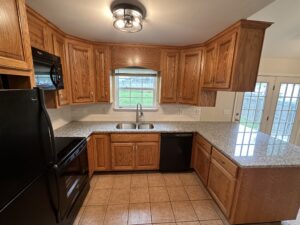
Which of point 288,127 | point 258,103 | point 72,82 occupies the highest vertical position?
point 72,82

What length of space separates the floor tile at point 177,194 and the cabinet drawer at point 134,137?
2.64ft

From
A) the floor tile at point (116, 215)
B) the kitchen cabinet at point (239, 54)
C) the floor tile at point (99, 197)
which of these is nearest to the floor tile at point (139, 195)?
the floor tile at point (116, 215)

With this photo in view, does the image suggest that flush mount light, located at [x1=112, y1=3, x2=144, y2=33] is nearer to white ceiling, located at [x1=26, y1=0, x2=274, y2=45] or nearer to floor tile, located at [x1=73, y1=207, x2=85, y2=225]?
white ceiling, located at [x1=26, y1=0, x2=274, y2=45]

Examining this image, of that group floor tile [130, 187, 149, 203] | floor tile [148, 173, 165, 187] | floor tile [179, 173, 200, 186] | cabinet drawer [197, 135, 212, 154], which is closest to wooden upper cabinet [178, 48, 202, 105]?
cabinet drawer [197, 135, 212, 154]

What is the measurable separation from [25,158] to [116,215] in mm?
1383

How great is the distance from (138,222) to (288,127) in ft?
13.8

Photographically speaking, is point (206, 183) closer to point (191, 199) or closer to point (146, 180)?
point (191, 199)

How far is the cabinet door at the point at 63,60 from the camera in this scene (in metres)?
1.92

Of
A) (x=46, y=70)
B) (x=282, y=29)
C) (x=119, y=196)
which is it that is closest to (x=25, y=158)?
(x=46, y=70)

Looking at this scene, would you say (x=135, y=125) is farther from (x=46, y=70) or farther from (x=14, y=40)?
(x=14, y=40)

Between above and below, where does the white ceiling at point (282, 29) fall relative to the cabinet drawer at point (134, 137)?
above

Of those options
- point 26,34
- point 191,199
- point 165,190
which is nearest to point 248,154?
point 191,199

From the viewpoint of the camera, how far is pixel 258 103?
3.35m

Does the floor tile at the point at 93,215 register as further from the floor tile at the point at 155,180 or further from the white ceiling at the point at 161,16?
the white ceiling at the point at 161,16
